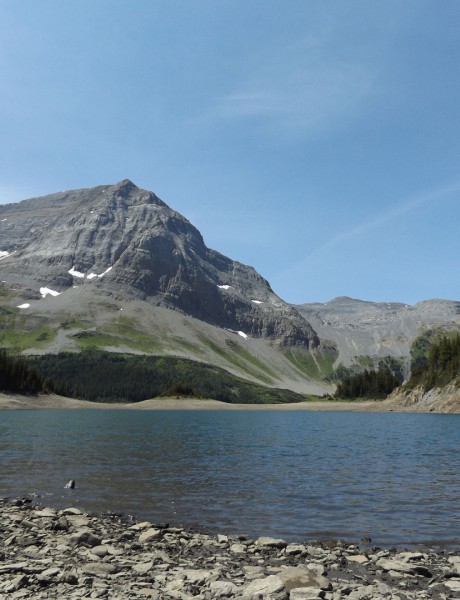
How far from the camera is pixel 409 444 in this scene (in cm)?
6334

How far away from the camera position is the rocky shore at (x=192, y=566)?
14.0m

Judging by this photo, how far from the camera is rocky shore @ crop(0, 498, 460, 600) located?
1404 cm

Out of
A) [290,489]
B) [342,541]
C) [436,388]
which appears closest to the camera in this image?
[342,541]

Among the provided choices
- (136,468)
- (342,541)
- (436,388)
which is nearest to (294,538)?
(342,541)

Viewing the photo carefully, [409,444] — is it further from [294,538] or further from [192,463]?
[294,538]

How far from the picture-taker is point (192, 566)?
17.0 metres

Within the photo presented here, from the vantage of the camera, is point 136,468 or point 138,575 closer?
point 138,575

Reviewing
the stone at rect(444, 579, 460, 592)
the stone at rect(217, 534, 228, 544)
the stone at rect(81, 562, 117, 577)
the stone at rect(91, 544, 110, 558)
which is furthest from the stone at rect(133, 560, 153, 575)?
the stone at rect(444, 579, 460, 592)

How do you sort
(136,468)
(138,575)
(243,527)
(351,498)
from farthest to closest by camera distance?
(136,468) → (351,498) → (243,527) → (138,575)

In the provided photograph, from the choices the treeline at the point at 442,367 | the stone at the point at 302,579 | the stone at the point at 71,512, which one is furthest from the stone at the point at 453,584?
the treeline at the point at 442,367

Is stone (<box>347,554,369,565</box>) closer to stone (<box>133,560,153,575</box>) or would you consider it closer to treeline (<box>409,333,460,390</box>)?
stone (<box>133,560,153,575</box>)

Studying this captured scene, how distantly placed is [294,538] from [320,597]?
27.8 ft

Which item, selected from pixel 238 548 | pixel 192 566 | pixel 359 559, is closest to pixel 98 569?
pixel 192 566

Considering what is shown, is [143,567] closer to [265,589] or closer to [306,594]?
[265,589]
